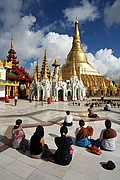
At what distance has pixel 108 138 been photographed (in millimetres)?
5676

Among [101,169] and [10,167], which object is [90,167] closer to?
[101,169]

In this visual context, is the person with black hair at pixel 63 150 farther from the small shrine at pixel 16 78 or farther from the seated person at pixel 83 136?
the small shrine at pixel 16 78

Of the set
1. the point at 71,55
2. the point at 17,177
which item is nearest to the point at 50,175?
the point at 17,177

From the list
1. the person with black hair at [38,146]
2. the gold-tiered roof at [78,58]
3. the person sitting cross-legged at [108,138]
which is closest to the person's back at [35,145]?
the person with black hair at [38,146]

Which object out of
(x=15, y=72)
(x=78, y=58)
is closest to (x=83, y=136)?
(x=15, y=72)

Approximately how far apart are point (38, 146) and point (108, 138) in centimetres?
265

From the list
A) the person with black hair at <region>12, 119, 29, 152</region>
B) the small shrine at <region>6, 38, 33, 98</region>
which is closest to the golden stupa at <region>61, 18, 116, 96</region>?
the small shrine at <region>6, 38, 33, 98</region>

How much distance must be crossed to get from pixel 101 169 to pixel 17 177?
2.45 m

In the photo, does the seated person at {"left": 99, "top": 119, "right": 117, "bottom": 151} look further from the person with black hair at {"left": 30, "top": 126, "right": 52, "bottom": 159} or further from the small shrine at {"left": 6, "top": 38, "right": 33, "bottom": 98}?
the small shrine at {"left": 6, "top": 38, "right": 33, "bottom": 98}

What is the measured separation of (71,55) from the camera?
61406 mm

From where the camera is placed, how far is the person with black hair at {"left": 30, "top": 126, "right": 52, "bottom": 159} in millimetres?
4918

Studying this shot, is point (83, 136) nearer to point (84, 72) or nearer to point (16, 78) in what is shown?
point (16, 78)

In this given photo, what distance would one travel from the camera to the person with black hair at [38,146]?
4.92 metres

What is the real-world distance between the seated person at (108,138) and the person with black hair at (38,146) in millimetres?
2183
